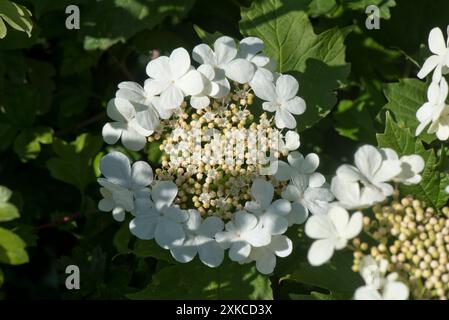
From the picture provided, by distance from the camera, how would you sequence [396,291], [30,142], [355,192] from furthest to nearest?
1. [30,142]
2. [355,192]
3. [396,291]

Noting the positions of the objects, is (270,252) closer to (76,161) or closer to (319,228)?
(319,228)

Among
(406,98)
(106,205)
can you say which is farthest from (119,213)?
(406,98)

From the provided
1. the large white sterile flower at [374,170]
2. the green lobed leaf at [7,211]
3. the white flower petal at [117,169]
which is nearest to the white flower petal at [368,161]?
the large white sterile flower at [374,170]

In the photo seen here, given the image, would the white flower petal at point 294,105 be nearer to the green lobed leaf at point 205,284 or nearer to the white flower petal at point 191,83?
the white flower petal at point 191,83

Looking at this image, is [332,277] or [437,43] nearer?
[332,277]

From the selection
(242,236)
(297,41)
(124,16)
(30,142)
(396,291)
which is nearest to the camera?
(396,291)

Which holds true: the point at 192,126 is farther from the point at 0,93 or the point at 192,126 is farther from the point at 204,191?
the point at 0,93

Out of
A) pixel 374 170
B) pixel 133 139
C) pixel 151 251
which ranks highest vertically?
→ pixel 133 139

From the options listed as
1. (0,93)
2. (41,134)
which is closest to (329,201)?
(41,134)
